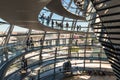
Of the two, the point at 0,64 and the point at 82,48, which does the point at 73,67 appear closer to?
the point at 82,48

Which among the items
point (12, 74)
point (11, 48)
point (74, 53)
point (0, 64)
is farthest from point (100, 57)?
point (0, 64)

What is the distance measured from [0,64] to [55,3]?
199 inches

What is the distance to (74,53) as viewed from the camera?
80.5 feet

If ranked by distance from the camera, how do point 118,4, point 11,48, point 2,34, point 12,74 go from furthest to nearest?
point 12,74 < point 2,34 < point 11,48 < point 118,4

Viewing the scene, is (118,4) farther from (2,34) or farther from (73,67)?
(73,67)

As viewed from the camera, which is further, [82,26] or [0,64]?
[82,26]

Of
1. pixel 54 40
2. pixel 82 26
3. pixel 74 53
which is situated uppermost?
pixel 82 26

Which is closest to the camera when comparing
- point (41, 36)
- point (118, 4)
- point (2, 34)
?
point (118, 4)

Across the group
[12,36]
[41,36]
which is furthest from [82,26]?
[12,36]

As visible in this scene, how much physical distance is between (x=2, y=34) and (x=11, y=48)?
198cm

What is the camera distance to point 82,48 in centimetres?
2539

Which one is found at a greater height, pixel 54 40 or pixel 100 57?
pixel 54 40

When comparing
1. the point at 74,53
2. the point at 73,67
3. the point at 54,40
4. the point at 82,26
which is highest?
the point at 82,26

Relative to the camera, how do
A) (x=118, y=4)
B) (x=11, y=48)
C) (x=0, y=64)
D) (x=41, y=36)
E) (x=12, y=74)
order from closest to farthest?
(x=118, y=4)
(x=0, y=64)
(x=11, y=48)
(x=12, y=74)
(x=41, y=36)
